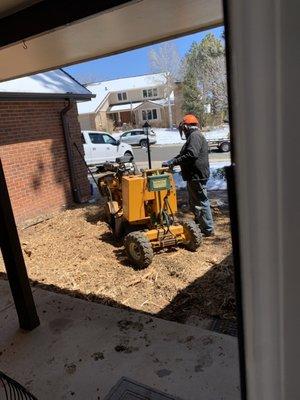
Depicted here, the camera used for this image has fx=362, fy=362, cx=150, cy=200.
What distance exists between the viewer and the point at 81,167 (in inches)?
369

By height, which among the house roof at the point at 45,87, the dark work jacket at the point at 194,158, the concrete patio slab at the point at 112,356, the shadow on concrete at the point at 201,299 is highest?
the house roof at the point at 45,87

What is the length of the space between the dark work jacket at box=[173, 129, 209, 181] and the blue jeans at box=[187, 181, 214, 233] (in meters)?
0.13

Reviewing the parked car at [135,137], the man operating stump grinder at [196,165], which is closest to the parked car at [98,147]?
the man operating stump grinder at [196,165]

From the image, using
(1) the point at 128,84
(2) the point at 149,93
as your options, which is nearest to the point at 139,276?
(2) the point at 149,93

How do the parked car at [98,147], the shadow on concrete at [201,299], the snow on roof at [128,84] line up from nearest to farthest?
the shadow on concrete at [201,299] → the parked car at [98,147] → the snow on roof at [128,84]

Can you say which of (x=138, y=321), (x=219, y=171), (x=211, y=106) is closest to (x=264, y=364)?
(x=138, y=321)

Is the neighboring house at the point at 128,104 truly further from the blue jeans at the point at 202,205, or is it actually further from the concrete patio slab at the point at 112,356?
the concrete patio slab at the point at 112,356

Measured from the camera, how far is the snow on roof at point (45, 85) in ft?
25.0

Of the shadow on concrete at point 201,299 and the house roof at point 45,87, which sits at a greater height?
the house roof at point 45,87

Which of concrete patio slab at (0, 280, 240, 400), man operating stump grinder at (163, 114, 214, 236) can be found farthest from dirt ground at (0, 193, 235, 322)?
concrete patio slab at (0, 280, 240, 400)

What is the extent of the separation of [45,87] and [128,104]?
1528 inches

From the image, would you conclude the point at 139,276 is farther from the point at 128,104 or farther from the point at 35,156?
the point at 128,104

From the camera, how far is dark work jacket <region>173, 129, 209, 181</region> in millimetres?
5527

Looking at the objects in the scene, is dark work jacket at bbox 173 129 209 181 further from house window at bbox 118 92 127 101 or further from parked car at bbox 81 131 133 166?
house window at bbox 118 92 127 101
